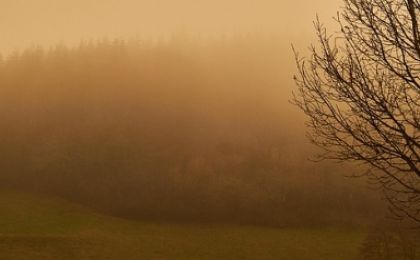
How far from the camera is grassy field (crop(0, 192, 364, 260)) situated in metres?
28.2

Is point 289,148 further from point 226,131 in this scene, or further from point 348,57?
point 348,57

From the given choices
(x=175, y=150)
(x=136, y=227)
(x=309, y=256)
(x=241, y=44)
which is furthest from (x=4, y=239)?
(x=241, y=44)

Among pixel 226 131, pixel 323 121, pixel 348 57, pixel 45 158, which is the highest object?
pixel 226 131

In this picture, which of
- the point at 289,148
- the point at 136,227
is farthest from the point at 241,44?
the point at 136,227

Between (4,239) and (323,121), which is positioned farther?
(4,239)

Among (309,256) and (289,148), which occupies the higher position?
(289,148)

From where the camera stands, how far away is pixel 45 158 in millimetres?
51906

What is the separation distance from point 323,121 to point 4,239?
28.7m

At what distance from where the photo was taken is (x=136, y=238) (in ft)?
109

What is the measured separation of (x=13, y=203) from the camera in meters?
41.3

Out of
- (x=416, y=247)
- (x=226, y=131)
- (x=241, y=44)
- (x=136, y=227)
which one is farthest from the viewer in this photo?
(x=241, y=44)

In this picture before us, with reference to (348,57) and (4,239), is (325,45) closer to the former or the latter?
(348,57)

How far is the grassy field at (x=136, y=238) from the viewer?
2819 centimetres

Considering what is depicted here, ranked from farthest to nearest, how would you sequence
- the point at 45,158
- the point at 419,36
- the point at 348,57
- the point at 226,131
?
the point at 226,131 → the point at 45,158 → the point at 348,57 → the point at 419,36
